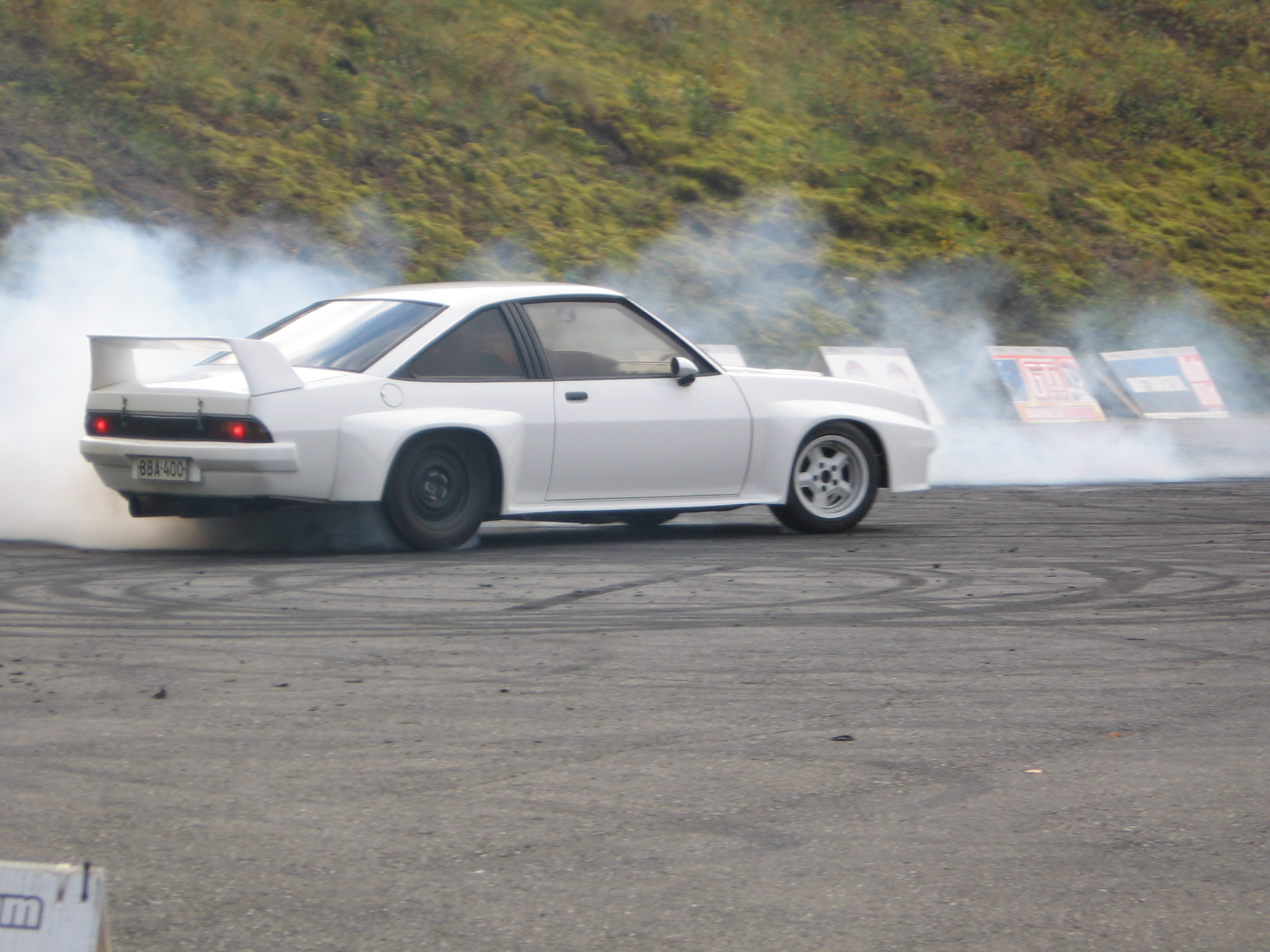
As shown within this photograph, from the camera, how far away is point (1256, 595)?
7676 millimetres

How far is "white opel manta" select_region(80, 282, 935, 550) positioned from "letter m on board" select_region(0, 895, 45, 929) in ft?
19.7

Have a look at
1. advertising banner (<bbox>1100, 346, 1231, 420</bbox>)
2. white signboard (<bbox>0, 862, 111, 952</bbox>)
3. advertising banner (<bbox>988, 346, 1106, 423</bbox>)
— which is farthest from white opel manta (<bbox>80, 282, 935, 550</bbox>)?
advertising banner (<bbox>1100, 346, 1231, 420</bbox>)

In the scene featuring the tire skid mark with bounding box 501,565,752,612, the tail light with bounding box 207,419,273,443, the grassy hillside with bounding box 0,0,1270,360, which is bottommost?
the tire skid mark with bounding box 501,565,752,612

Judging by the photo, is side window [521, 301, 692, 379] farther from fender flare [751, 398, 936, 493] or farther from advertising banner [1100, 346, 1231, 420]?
advertising banner [1100, 346, 1231, 420]

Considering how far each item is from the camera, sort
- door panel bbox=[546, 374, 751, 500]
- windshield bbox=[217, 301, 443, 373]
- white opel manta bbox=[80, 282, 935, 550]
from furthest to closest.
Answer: door panel bbox=[546, 374, 751, 500], windshield bbox=[217, 301, 443, 373], white opel manta bbox=[80, 282, 935, 550]

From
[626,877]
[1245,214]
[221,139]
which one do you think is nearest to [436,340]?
[626,877]

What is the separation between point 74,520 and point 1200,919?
7202 millimetres

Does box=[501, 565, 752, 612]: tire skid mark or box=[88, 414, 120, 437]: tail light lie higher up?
box=[88, 414, 120, 437]: tail light

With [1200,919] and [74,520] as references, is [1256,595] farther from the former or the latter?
[74,520]

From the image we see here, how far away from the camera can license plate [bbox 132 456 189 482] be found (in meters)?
8.27

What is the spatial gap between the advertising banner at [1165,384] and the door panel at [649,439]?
1481cm

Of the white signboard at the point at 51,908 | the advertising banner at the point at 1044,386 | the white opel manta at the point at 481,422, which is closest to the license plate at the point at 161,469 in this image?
the white opel manta at the point at 481,422

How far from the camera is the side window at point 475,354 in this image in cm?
877

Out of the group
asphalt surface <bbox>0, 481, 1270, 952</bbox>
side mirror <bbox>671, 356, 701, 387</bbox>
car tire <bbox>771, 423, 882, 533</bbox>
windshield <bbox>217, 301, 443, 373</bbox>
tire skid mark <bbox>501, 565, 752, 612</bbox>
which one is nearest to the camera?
asphalt surface <bbox>0, 481, 1270, 952</bbox>
